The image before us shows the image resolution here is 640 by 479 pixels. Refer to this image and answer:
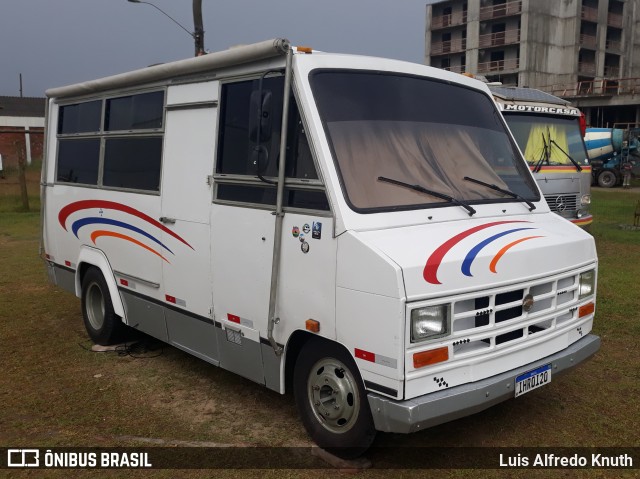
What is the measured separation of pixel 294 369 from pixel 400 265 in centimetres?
133

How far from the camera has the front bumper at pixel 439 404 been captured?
3520 millimetres

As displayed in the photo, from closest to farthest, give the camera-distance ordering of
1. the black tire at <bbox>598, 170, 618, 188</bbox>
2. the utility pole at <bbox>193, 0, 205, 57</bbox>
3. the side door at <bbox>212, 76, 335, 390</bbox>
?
the side door at <bbox>212, 76, 335, 390</bbox> < the utility pole at <bbox>193, 0, 205, 57</bbox> < the black tire at <bbox>598, 170, 618, 188</bbox>

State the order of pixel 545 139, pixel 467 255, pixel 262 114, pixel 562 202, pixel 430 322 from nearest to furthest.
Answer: pixel 430 322
pixel 467 255
pixel 262 114
pixel 562 202
pixel 545 139

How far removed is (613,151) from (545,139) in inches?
935

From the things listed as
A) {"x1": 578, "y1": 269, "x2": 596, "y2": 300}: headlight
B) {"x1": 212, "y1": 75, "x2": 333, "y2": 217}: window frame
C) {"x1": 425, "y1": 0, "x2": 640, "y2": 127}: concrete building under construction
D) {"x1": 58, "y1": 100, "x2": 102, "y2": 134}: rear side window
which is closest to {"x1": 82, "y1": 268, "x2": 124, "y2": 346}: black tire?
{"x1": 58, "y1": 100, "x2": 102, "y2": 134}: rear side window

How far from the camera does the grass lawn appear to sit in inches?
178

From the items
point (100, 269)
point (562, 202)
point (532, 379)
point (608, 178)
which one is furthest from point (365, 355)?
point (608, 178)

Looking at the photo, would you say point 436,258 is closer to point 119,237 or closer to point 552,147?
point 119,237

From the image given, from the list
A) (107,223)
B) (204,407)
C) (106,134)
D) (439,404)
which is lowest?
(204,407)

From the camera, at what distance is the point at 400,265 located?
349 cm

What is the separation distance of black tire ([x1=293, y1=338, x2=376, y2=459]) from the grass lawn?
0.24 metres

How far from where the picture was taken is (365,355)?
3674 millimetres

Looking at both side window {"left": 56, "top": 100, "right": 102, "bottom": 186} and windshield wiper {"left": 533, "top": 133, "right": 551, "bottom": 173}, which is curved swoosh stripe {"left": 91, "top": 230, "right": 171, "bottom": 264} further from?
windshield wiper {"left": 533, "top": 133, "right": 551, "bottom": 173}

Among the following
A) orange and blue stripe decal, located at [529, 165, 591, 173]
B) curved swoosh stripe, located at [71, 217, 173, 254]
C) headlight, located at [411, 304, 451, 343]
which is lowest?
headlight, located at [411, 304, 451, 343]
